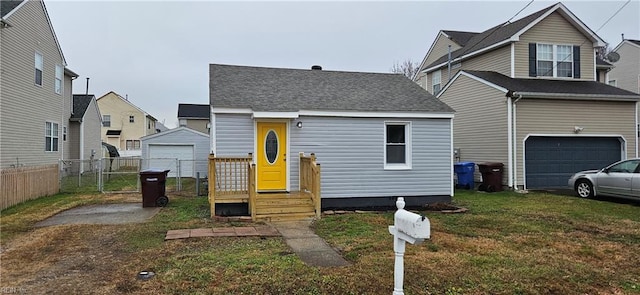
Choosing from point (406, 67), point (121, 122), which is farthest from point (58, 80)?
point (406, 67)

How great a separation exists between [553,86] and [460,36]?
848 centimetres

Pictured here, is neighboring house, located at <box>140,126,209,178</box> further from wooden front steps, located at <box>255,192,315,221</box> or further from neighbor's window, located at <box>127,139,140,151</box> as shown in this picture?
neighbor's window, located at <box>127,139,140,151</box>

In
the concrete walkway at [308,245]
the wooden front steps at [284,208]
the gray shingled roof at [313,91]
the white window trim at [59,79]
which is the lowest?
the concrete walkway at [308,245]

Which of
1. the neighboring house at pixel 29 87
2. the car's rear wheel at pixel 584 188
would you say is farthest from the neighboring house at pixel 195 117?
the car's rear wheel at pixel 584 188

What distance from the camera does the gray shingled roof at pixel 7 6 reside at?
13798 millimetres

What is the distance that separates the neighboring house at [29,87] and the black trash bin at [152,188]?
18.9ft

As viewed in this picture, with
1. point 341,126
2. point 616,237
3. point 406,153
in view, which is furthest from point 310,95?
point 616,237

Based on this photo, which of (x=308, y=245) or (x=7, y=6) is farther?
(x=7, y=6)

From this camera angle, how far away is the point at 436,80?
23.3 m

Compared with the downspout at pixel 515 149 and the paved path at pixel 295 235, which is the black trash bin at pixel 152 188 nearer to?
the paved path at pixel 295 235

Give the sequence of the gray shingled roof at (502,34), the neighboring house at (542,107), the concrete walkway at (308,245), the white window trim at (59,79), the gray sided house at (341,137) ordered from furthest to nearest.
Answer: the white window trim at (59,79)
the gray shingled roof at (502,34)
the neighboring house at (542,107)
the gray sided house at (341,137)
the concrete walkway at (308,245)

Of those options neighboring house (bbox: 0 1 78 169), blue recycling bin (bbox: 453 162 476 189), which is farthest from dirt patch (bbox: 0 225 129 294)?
blue recycling bin (bbox: 453 162 476 189)

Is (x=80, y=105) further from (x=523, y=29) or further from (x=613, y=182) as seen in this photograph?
(x=613, y=182)

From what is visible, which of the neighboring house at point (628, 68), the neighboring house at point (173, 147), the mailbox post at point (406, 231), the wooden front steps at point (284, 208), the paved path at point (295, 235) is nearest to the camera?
the mailbox post at point (406, 231)
